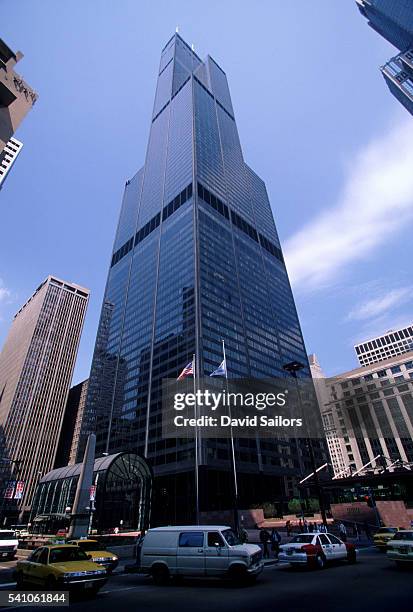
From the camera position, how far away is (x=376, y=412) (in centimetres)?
10125

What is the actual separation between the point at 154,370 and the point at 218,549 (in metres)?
80.7

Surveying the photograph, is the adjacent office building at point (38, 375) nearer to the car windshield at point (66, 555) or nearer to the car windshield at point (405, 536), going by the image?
the car windshield at point (66, 555)

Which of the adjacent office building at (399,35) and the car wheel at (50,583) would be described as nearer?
the car wheel at (50,583)

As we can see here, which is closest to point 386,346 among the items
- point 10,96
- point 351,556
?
point 351,556

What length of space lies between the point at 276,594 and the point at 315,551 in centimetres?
645

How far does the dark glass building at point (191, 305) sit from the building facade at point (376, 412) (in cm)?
1766

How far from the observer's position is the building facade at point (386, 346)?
169 meters

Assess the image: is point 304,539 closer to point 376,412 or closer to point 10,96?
point 10,96

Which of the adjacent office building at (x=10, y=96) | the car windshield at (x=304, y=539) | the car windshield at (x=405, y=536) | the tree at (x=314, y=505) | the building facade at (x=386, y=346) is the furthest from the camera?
the building facade at (x=386, y=346)

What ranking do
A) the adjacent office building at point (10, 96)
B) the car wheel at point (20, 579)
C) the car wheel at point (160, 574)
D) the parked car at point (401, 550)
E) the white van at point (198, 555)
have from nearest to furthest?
the white van at point (198, 555) < the car wheel at point (20, 579) < the car wheel at point (160, 574) < the parked car at point (401, 550) < the adjacent office building at point (10, 96)

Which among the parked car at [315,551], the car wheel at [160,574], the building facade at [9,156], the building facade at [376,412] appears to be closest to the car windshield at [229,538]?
the car wheel at [160,574]

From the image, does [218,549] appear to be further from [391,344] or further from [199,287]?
[391,344]

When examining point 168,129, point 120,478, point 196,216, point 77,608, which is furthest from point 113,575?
point 168,129

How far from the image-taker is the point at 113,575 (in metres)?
15.5
